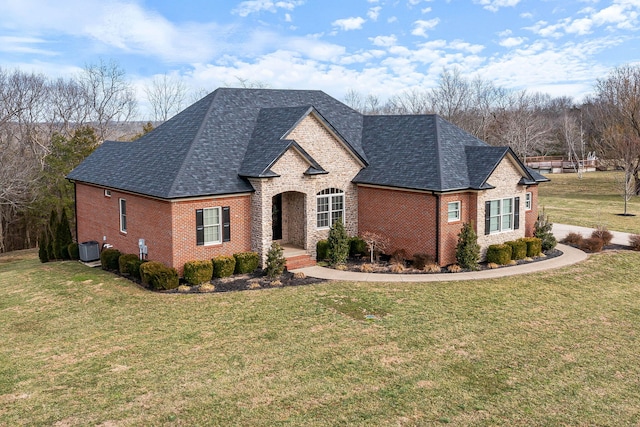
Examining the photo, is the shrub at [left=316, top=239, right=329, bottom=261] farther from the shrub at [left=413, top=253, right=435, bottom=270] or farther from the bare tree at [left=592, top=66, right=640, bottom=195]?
the bare tree at [left=592, top=66, right=640, bottom=195]

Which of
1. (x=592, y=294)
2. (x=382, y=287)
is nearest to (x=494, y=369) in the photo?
(x=382, y=287)

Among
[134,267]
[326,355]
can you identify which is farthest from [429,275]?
[134,267]

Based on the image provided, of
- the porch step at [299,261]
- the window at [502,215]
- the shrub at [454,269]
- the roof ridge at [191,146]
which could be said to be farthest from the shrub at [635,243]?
the roof ridge at [191,146]

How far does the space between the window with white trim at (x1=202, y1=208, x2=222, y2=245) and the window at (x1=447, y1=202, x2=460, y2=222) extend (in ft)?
31.8

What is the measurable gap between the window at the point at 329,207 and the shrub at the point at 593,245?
1217 cm

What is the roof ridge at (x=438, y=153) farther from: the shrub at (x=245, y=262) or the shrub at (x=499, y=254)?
the shrub at (x=245, y=262)

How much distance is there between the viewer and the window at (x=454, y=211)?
2144 cm

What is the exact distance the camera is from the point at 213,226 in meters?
20.2

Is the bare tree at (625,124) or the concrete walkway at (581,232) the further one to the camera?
the bare tree at (625,124)

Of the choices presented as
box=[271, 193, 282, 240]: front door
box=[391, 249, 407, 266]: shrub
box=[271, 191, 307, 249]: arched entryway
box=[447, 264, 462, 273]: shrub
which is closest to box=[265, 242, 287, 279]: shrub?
box=[271, 191, 307, 249]: arched entryway

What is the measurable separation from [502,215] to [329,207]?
7886 mm

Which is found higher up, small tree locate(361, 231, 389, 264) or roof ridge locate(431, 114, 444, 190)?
roof ridge locate(431, 114, 444, 190)

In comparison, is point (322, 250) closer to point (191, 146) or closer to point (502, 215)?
point (191, 146)

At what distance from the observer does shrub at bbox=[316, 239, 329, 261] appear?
22.3 metres
